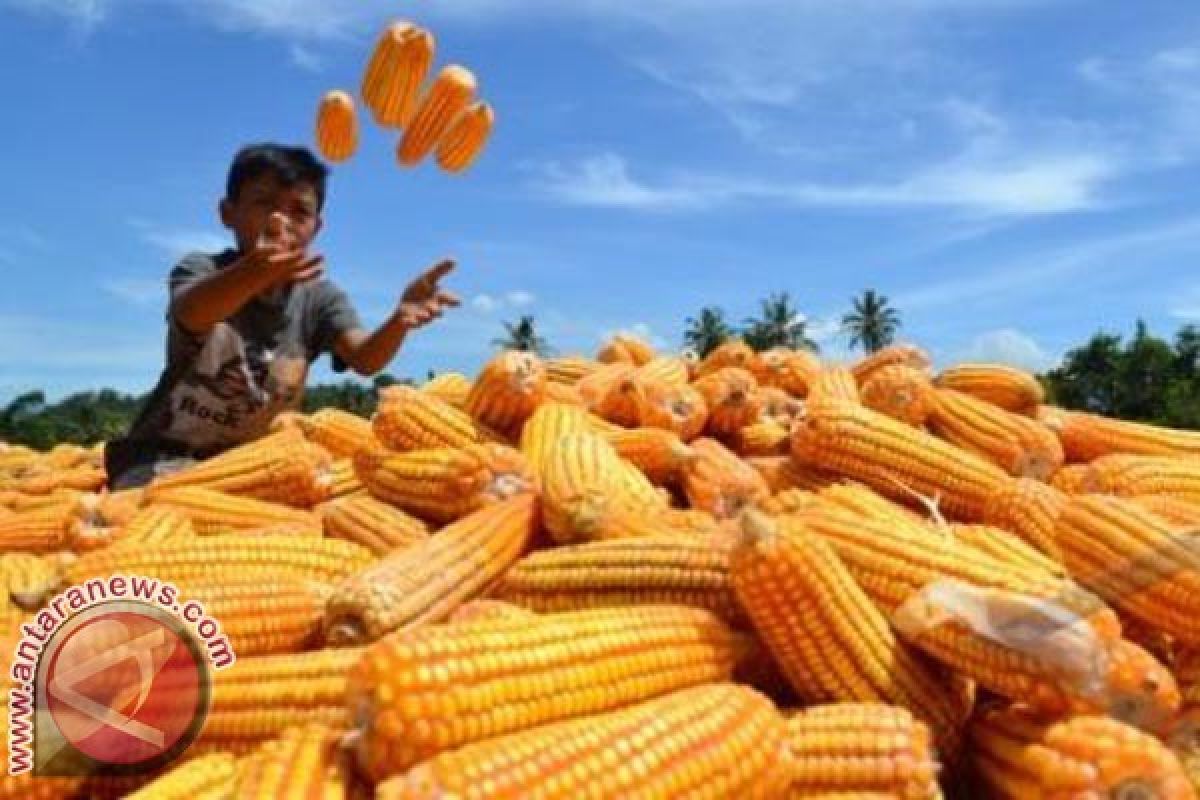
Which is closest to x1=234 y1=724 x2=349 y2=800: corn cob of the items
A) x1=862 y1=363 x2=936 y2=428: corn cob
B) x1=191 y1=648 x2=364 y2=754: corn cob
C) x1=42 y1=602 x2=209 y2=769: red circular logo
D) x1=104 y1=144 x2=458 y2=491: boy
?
x1=191 y1=648 x2=364 y2=754: corn cob

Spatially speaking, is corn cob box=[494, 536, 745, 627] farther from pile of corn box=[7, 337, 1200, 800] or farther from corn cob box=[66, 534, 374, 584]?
corn cob box=[66, 534, 374, 584]

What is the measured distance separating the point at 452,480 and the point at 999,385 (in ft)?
8.99

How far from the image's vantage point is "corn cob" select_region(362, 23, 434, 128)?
25.1ft

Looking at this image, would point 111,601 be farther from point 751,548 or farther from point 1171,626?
point 1171,626

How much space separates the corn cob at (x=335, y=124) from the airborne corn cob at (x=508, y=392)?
4.61 meters

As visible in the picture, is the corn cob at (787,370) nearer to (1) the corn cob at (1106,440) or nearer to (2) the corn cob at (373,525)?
(1) the corn cob at (1106,440)

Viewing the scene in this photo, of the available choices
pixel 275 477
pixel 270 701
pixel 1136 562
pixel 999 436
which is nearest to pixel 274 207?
pixel 275 477

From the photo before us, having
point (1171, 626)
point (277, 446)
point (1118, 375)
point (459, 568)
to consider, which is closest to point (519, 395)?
point (277, 446)

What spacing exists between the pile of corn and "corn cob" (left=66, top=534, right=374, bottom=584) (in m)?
0.01

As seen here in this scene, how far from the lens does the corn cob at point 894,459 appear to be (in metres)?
3.92

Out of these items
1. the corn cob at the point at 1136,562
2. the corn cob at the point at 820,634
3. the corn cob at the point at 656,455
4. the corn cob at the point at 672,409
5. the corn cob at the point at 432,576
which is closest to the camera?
the corn cob at the point at 820,634

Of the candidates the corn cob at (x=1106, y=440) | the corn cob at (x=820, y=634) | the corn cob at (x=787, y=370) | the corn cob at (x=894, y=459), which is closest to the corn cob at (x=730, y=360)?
the corn cob at (x=787, y=370)

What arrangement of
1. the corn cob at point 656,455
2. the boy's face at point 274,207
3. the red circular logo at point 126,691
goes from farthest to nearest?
1. the boy's face at point 274,207
2. the corn cob at point 656,455
3. the red circular logo at point 126,691

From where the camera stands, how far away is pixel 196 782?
7.02 feet
